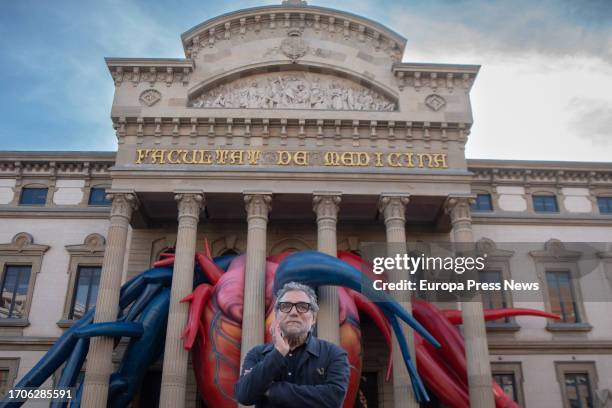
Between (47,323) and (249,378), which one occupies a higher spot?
(47,323)

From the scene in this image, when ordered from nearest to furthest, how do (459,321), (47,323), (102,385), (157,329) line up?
(102,385) → (157,329) → (459,321) → (47,323)

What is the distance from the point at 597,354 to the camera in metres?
27.7

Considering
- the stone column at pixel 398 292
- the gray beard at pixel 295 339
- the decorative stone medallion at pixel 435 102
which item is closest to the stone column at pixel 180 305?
the stone column at pixel 398 292

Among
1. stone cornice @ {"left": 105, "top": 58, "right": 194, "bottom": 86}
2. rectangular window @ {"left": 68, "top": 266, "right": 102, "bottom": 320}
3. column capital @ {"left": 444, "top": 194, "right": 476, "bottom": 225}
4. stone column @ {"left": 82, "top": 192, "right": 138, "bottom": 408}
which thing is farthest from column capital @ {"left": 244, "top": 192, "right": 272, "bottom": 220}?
rectangular window @ {"left": 68, "top": 266, "right": 102, "bottom": 320}

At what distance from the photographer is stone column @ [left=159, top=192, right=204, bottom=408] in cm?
2136

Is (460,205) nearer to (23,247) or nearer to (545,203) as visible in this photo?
(545,203)

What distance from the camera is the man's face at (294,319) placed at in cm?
461

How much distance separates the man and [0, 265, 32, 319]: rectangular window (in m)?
26.7

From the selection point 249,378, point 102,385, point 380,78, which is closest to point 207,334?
point 102,385

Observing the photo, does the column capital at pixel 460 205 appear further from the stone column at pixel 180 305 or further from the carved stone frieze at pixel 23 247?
the carved stone frieze at pixel 23 247

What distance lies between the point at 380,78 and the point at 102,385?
18.3m

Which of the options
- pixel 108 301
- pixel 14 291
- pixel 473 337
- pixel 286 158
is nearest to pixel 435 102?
pixel 286 158

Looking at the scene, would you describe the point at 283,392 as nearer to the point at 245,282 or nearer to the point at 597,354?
the point at 245,282

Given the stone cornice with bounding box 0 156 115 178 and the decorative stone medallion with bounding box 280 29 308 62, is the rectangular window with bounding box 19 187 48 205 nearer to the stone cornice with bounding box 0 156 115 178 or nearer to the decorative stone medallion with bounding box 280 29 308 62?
the stone cornice with bounding box 0 156 115 178
